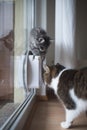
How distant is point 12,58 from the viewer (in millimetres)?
1789

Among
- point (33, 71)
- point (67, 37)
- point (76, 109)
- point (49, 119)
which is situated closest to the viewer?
point (76, 109)

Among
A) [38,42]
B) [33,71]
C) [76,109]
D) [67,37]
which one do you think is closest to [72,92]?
[76,109]

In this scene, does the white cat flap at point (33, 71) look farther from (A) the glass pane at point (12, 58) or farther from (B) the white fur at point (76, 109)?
(B) the white fur at point (76, 109)

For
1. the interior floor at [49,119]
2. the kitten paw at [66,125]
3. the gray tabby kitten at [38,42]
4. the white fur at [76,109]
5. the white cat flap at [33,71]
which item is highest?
the gray tabby kitten at [38,42]

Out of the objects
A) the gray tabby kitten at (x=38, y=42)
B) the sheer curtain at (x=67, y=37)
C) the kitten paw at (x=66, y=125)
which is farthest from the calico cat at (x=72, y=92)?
the sheer curtain at (x=67, y=37)

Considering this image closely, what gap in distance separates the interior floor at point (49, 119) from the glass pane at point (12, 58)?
17cm

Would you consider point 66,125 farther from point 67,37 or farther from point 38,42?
point 67,37

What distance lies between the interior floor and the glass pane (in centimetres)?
17

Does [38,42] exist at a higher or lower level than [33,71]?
higher

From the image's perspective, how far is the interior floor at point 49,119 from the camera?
5.17 feet

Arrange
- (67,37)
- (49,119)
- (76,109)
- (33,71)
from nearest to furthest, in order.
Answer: (76,109) < (49,119) < (33,71) < (67,37)

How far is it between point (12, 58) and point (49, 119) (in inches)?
22.0

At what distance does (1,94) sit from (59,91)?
1.46 feet

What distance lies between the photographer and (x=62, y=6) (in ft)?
7.96
